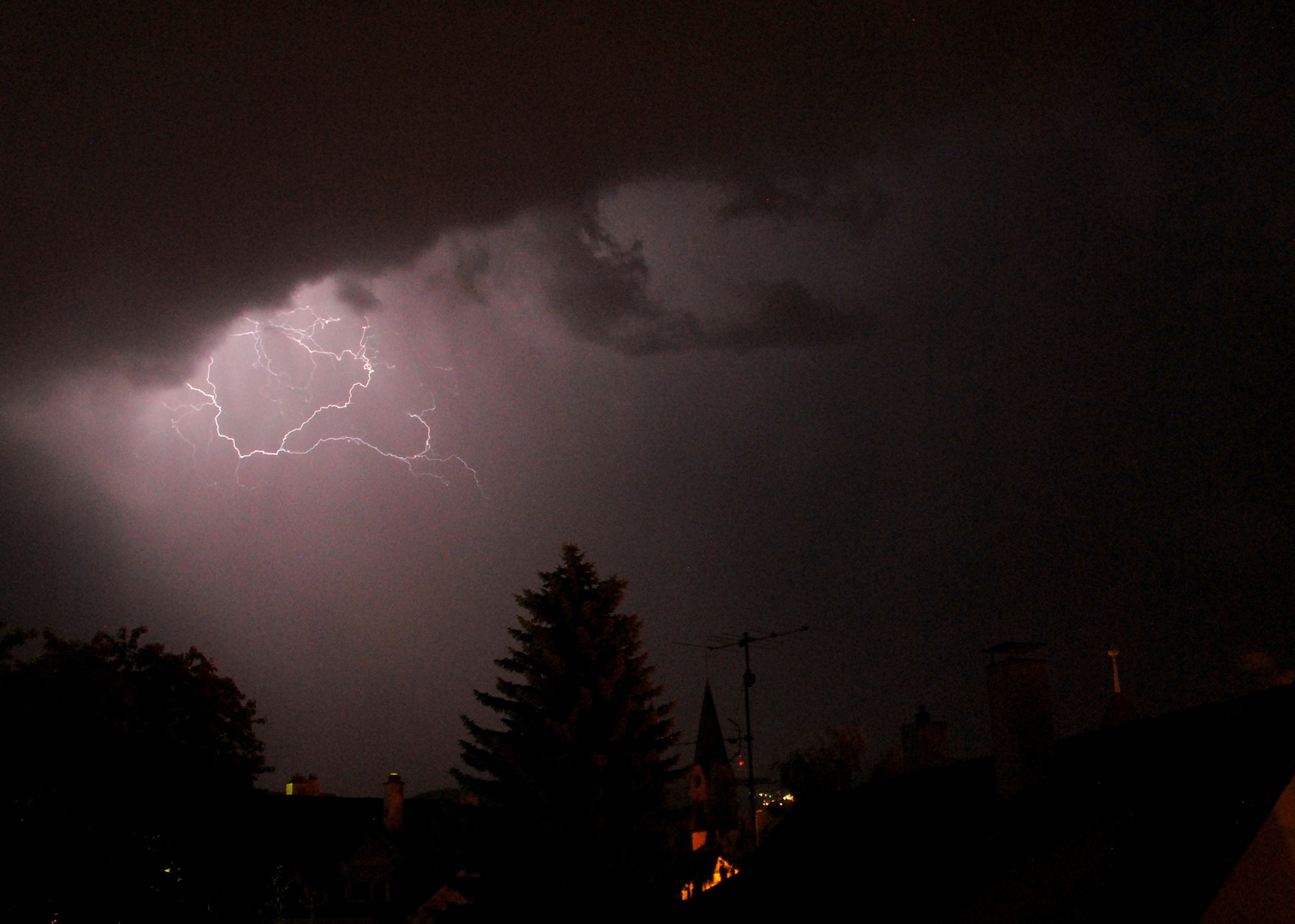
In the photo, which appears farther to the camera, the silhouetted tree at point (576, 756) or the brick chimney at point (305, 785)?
the brick chimney at point (305, 785)

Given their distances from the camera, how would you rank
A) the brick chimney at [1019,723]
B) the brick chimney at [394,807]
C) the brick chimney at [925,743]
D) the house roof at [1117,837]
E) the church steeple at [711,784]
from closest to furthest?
the house roof at [1117,837] < the brick chimney at [1019,723] < the brick chimney at [925,743] < the brick chimney at [394,807] < the church steeple at [711,784]

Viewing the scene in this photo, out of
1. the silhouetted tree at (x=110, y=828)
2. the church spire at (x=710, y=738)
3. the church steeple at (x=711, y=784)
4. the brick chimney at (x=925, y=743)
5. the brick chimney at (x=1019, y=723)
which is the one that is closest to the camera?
the brick chimney at (x=1019, y=723)

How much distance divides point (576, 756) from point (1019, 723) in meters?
12.3

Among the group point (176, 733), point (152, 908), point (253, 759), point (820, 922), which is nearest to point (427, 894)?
point (253, 759)

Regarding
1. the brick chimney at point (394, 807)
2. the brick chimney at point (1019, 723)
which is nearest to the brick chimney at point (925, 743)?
the brick chimney at point (1019, 723)

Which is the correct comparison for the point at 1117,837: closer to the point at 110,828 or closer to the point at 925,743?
the point at 925,743

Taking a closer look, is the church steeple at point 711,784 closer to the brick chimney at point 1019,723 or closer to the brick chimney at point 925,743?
the brick chimney at point 925,743

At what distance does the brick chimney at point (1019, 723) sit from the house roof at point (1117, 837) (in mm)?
312

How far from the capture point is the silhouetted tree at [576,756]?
22750mm

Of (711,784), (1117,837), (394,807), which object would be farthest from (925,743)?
(711,784)

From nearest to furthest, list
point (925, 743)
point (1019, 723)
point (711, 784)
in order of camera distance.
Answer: point (1019, 723), point (925, 743), point (711, 784)

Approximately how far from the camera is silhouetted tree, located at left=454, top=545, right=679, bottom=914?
22.8 meters

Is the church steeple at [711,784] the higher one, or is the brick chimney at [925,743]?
the church steeple at [711,784]

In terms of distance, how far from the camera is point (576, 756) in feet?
76.3
